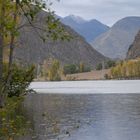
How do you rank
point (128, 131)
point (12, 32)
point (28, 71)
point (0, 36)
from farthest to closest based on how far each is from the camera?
point (28, 71)
point (128, 131)
point (0, 36)
point (12, 32)

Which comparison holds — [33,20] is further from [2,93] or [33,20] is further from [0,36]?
[2,93]

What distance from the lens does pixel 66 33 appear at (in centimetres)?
765

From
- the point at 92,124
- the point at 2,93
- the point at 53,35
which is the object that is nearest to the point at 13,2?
the point at 53,35

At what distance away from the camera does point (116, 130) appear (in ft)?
100

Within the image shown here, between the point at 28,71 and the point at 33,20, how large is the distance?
40.9m

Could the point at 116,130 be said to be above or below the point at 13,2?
below

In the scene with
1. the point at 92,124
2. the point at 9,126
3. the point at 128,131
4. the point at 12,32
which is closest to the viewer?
the point at 12,32

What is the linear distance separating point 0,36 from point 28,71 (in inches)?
1594

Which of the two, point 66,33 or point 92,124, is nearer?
point 66,33

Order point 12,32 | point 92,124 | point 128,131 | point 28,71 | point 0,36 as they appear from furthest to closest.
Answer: point 28,71 → point 92,124 → point 128,131 → point 0,36 → point 12,32

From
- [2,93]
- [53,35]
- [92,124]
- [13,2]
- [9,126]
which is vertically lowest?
[92,124]

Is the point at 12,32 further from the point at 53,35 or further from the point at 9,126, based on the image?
the point at 9,126

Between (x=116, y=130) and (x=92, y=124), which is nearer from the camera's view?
(x=116, y=130)

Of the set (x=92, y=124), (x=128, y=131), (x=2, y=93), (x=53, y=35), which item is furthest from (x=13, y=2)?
(x=92, y=124)
